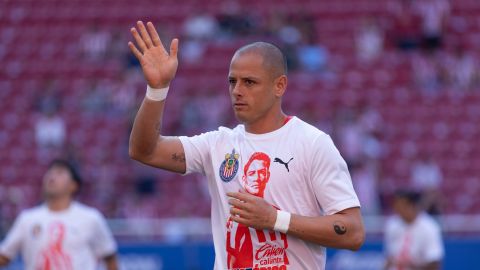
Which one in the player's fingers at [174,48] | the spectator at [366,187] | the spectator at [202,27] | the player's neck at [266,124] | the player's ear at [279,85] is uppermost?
the spectator at [202,27]

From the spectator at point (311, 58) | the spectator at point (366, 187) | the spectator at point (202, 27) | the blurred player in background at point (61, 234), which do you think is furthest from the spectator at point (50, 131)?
the blurred player in background at point (61, 234)

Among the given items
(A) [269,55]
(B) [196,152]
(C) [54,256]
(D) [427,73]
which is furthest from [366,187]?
(A) [269,55]

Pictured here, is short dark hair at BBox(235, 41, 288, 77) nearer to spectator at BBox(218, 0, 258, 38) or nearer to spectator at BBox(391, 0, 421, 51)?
spectator at BBox(218, 0, 258, 38)

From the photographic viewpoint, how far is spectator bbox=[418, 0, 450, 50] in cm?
2358

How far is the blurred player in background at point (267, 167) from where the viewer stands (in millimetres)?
5523

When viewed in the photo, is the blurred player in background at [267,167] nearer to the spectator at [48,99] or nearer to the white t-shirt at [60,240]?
the white t-shirt at [60,240]

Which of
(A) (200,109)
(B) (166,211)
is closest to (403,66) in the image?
(A) (200,109)

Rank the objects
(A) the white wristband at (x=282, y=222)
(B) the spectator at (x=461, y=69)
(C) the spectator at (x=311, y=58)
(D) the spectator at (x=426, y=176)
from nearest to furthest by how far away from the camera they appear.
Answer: (A) the white wristband at (x=282, y=222)
(D) the spectator at (x=426, y=176)
(B) the spectator at (x=461, y=69)
(C) the spectator at (x=311, y=58)

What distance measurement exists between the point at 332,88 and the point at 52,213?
13.4m

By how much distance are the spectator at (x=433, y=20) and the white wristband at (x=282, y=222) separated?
60.7 feet

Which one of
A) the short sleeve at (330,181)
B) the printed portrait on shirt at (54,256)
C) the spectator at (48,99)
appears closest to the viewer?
the short sleeve at (330,181)

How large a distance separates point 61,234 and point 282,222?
4.24 meters

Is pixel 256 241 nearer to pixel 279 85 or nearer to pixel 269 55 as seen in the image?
pixel 279 85

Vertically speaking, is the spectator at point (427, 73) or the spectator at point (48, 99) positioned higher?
the spectator at point (427, 73)
